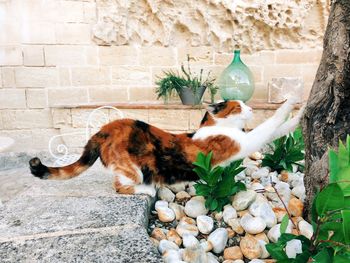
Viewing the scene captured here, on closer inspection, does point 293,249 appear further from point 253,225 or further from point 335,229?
point 335,229

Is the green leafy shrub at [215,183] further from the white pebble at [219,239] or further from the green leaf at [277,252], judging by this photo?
the green leaf at [277,252]

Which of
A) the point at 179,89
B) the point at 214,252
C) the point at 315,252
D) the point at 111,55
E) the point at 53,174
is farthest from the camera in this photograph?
the point at 111,55

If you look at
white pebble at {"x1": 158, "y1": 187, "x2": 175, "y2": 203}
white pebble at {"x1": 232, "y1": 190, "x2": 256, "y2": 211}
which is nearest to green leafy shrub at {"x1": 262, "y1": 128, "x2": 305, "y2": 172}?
white pebble at {"x1": 232, "y1": 190, "x2": 256, "y2": 211}

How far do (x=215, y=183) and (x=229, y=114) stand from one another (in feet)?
1.23

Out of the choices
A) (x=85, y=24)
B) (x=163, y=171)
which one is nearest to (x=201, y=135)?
(x=163, y=171)

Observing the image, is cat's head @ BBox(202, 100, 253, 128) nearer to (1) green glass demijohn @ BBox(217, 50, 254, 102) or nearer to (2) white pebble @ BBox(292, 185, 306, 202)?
(2) white pebble @ BBox(292, 185, 306, 202)

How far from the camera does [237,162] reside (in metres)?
1.58

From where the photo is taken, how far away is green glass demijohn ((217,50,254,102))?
326 centimetres

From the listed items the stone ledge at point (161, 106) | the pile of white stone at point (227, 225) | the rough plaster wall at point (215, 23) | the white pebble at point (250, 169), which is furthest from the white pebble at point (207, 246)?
the rough plaster wall at point (215, 23)

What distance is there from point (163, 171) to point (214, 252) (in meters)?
0.46

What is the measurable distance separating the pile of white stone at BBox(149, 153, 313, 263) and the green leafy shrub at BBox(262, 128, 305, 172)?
181 millimetres

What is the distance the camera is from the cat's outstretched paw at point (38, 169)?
150cm

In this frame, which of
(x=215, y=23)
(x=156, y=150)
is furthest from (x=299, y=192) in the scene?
(x=215, y=23)

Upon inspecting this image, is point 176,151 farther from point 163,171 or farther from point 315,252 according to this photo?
point 315,252
